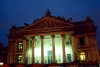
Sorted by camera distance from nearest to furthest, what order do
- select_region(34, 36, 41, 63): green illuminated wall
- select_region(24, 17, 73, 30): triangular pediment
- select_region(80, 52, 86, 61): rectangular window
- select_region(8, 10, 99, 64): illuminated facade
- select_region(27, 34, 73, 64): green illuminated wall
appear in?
select_region(8, 10, 99, 64): illuminated facade < select_region(80, 52, 86, 61): rectangular window < select_region(24, 17, 73, 30): triangular pediment < select_region(27, 34, 73, 64): green illuminated wall < select_region(34, 36, 41, 63): green illuminated wall

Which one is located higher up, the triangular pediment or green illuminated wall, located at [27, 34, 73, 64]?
the triangular pediment

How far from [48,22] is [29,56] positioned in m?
11.2

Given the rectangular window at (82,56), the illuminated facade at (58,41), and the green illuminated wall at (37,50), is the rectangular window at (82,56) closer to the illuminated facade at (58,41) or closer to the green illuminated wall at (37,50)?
the illuminated facade at (58,41)

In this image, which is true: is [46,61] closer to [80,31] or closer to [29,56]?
[29,56]

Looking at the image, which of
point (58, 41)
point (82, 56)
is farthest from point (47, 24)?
point (82, 56)

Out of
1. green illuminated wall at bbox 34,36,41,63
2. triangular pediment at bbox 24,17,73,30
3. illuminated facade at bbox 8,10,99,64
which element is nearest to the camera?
illuminated facade at bbox 8,10,99,64

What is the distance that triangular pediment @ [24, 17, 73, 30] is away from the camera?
3938 cm

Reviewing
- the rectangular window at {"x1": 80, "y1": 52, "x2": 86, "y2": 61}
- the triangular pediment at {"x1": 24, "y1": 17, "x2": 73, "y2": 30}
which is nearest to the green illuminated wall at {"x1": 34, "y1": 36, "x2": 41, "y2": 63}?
the triangular pediment at {"x1": 24, "y1": 17, "x2": 73, "y2": 30}

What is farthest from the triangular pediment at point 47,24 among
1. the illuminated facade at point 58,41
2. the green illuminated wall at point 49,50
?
the green illuminated wall at point 49,50

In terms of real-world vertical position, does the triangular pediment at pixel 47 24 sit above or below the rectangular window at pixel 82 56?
above

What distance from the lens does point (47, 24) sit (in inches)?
1596

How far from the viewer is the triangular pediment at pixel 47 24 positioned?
39.4 meters

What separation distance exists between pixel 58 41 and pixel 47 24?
5.85 m

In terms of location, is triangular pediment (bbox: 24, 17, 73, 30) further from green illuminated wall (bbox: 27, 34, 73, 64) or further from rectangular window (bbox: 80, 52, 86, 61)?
rectangular window (bbox: 80, 52, 86, 61)
